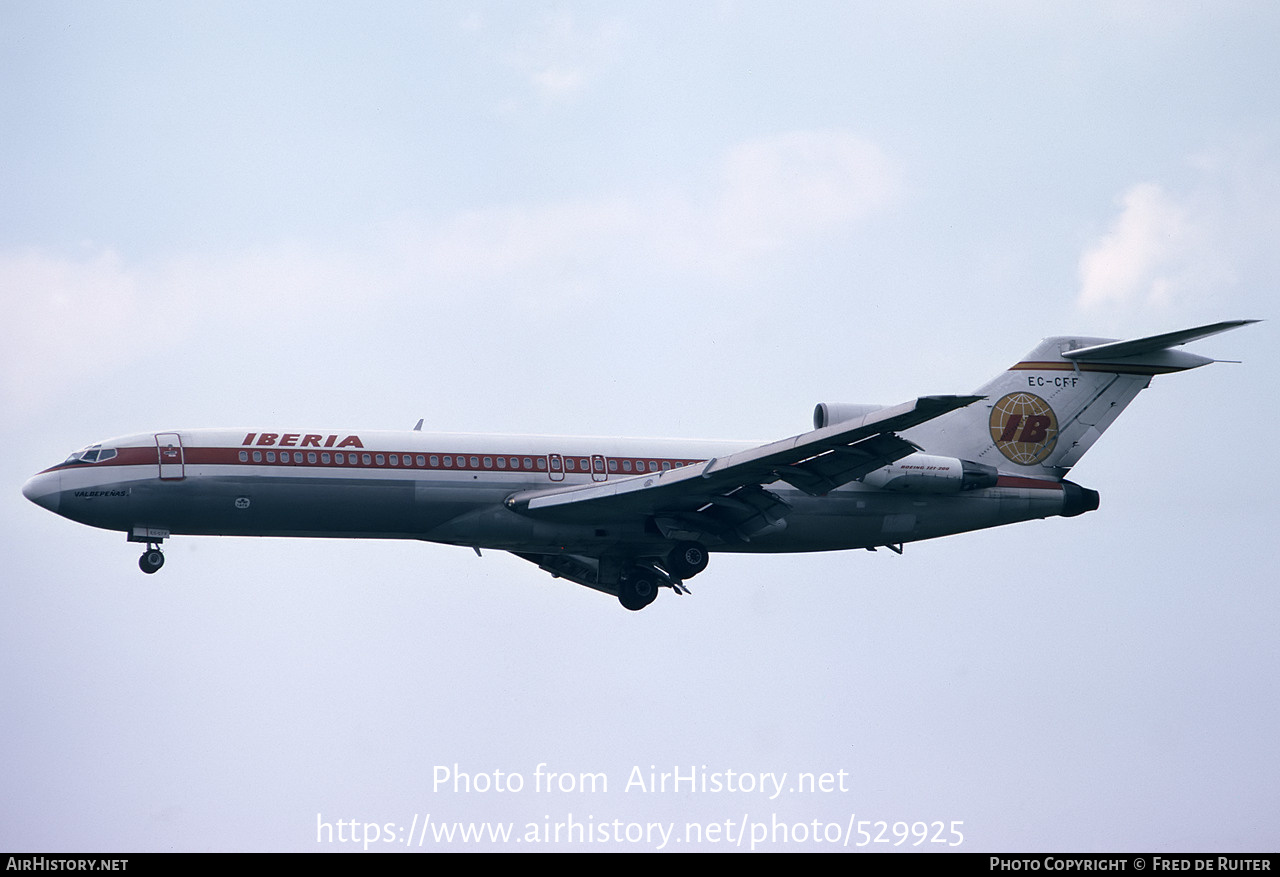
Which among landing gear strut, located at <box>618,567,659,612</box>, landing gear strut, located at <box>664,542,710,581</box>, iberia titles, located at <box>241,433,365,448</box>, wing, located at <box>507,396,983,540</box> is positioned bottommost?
landing gear strut, located at <box>618,567,659,612</box>

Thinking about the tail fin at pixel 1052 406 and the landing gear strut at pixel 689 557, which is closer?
the landing gear strut at pixel 689 557

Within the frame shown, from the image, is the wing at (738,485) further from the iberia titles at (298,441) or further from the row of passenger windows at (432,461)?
the iberia titles at (298,441)

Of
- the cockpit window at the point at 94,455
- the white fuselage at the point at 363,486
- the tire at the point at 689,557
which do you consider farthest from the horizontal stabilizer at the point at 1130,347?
the cockpit window at the point at 94,455

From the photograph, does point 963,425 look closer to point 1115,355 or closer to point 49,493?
point 1115,355

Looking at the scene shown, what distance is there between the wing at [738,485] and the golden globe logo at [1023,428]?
6.10 m

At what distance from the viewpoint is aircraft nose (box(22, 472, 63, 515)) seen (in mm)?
32312

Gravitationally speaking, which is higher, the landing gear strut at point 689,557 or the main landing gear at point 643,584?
the landing gear strut at point 689,557

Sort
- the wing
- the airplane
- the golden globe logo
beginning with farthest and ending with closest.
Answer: the golden globe logo < the airplane < the wing

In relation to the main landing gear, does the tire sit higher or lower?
higher

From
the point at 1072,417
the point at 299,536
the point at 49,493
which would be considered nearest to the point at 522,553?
the point at 299,536

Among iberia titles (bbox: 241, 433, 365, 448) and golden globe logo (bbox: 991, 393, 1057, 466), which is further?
golden globe logo (bbox: 991, 393, 1057, 466)

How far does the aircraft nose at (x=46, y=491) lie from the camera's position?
32.3m

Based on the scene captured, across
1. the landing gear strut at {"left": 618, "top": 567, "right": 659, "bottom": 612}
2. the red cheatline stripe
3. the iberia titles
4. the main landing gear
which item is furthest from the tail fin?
the iberia titles

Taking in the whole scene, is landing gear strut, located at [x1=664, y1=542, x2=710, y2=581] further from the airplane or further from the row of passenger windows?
the row of passenger windows
